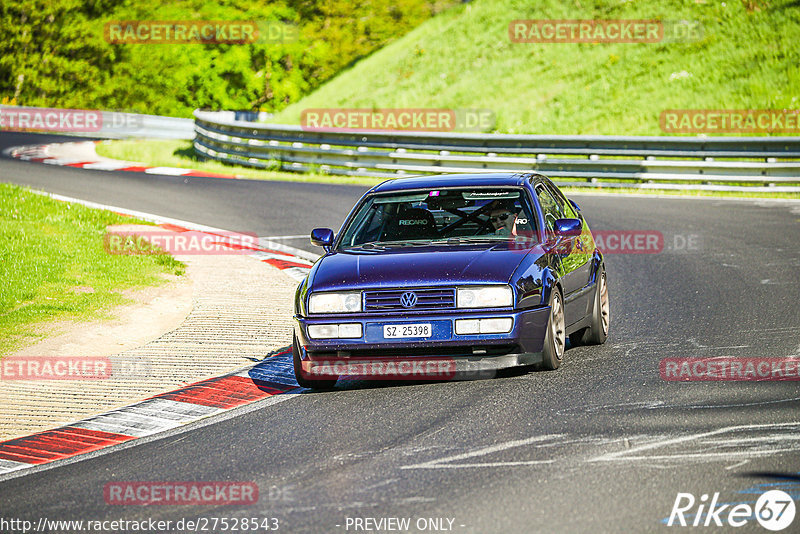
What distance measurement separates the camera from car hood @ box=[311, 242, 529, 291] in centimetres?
812

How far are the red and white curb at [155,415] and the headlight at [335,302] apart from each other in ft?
2.56

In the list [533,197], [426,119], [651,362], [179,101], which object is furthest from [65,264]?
[179,101]

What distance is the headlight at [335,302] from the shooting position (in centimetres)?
819

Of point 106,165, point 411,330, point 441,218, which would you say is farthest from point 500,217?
point 106,165

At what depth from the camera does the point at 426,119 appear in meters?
38.6

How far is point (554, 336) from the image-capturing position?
852 centimetres

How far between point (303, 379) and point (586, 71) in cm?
3169

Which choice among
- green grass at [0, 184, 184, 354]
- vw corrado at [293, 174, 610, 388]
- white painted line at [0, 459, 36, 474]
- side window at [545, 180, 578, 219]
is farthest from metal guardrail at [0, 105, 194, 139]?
white painted line at [0, 459, 36, 474]

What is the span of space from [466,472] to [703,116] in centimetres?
2845

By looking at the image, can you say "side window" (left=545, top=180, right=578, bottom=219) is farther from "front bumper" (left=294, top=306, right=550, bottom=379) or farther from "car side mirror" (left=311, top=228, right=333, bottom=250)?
"front bumper" (left=294, top=306, right=550, bottom=379)

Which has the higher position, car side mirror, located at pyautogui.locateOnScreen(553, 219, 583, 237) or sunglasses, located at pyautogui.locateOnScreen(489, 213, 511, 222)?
sunglasses, located at pyautogui.locateOnScreen(489, 213, 511, 222)

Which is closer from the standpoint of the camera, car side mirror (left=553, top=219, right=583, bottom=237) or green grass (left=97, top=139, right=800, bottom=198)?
car side mirror (left=553, top=219, right=583, bottom=237)

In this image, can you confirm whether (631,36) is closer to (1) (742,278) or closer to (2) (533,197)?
(1) (742,278)

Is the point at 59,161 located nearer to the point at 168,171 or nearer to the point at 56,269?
the point at 168,171
